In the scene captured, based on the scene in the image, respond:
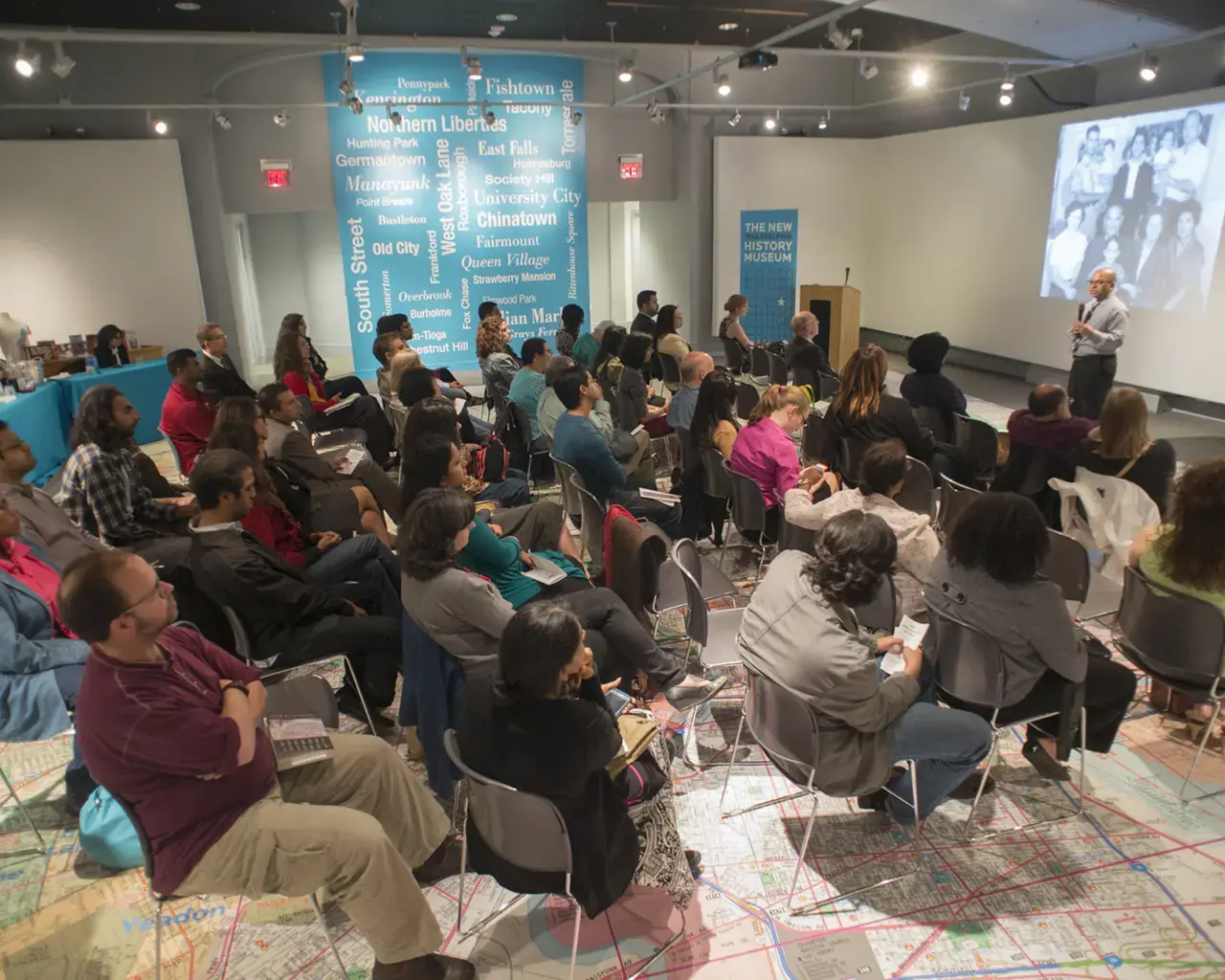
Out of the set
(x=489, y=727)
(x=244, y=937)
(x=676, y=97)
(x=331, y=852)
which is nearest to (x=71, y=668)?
(x=244, y=937)

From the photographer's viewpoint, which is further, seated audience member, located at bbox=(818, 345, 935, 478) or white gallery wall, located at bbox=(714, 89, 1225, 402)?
white gallery wall, located at bbox=(714, 89, 1225, 402)

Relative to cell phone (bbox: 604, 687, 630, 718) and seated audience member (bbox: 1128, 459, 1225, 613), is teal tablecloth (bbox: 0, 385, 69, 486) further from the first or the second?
seated audience member (bbox: 1128, 459, 1225, 613)

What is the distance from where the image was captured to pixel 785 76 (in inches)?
453

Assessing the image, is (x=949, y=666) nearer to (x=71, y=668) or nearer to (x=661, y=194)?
(x=71, y=668)

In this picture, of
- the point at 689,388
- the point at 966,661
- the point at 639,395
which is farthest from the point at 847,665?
the point at 639,395

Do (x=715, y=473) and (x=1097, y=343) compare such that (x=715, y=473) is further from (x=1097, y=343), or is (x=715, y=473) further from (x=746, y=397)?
(x=1097, y=343)

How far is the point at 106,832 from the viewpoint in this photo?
272 cm

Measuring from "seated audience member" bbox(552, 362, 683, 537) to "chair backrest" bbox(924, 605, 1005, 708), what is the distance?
76.2 inches

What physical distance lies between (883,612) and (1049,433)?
68.6 inches

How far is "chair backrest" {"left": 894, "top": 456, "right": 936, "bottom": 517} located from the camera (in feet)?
14.2

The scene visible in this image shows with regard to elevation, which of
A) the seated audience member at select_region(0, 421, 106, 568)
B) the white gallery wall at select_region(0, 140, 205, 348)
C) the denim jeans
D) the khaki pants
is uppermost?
the white gallery wall at select_region(0, 140, 205, 348)

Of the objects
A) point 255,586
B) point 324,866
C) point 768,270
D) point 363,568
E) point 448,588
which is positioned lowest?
point 324,866

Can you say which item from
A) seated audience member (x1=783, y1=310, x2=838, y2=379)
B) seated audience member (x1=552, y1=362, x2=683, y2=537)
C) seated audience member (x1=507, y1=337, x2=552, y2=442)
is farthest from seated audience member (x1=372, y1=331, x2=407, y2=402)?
seated audience member (x1=783, y1=310, x2=838, y2=379)

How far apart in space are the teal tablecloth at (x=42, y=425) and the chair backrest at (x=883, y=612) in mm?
6138
